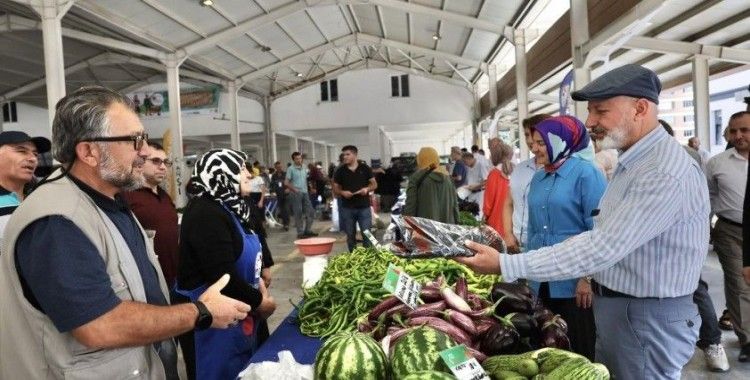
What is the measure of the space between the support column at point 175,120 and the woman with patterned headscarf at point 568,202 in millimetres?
13446

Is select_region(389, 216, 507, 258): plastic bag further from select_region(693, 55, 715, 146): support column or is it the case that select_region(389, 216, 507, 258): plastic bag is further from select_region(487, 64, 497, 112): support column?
select_region(487, 64, 497, 112): support column

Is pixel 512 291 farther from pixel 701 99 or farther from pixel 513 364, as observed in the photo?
pixel 701 99

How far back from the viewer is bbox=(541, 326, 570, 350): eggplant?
6.64 ft

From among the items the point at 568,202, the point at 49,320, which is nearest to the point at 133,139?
the point at 49,320

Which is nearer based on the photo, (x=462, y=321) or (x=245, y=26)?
(x=462, y=321)

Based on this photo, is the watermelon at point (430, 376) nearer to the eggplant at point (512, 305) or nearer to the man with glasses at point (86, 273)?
the man with glasses at point (86, 273)

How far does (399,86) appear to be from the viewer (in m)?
24.0

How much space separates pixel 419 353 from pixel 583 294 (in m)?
1.37

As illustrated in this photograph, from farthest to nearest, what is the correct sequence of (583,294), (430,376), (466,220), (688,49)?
(688,49) → (466,220) → (583,294) → (430,376)

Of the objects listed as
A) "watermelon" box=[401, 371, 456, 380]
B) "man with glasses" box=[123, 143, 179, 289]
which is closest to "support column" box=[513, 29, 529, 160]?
"man with glasses" box=[123, 143, 179, 289]

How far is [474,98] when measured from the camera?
853 inches

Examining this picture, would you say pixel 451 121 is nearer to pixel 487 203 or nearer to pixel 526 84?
pixel 526 84

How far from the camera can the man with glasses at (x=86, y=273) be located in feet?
4.65

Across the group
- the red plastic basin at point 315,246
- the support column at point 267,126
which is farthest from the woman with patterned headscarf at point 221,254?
the support column at point 267,126
